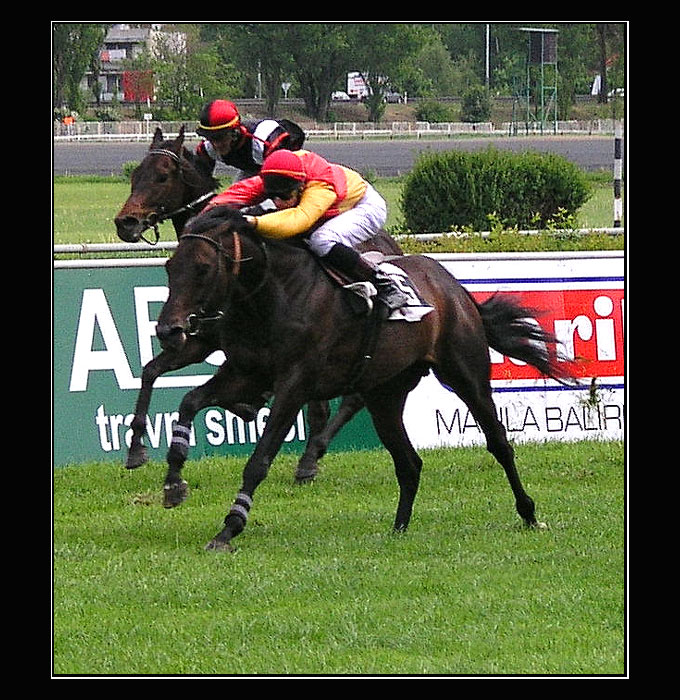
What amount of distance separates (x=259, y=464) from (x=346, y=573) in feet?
2.48

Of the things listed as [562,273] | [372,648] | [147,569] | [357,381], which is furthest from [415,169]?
[372,648]

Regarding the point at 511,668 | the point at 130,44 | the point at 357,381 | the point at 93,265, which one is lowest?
the point at 511,668

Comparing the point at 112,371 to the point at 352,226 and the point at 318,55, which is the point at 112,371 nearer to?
the point at 352,226

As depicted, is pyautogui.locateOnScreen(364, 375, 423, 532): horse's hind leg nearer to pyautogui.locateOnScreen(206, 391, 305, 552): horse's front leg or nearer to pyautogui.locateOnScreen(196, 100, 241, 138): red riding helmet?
pyautogui.locateOnScreen(206, 391, 305, 552): horse's front leg

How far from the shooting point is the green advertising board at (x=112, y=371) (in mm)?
9531

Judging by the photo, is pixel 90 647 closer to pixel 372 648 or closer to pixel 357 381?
pixel 372 648

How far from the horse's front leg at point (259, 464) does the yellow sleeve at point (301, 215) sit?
32.7 inches

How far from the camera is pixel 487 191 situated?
16.3m

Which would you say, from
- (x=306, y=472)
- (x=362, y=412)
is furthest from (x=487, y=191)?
(x=306, y=472)

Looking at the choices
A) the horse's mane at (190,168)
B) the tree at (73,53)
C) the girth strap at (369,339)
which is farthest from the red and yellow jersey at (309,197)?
the tree at (73,53)

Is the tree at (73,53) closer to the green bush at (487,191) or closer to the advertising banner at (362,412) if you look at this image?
the green bush at (487,191)

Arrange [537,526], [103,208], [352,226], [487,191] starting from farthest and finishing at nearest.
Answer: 1. [103,208]
2. [487,191]
3. [537,526]
4. [352,226]

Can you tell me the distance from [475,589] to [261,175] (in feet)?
7.88

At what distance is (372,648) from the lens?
5.69 meters
